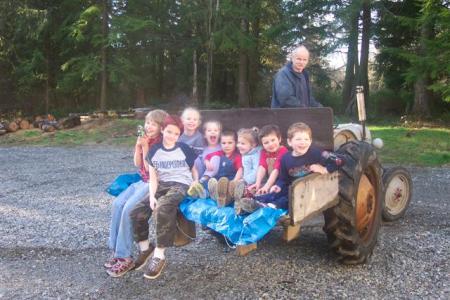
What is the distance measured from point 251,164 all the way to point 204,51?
2156 centimetres

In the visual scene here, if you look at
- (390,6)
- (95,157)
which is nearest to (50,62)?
(95,157)

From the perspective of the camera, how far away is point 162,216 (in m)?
3.49

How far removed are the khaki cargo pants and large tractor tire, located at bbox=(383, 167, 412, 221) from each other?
2646 mm

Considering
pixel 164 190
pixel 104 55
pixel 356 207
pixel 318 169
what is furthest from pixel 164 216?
pixel 104 55

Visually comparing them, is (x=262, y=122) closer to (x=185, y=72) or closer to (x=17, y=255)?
(x=17, y=255)

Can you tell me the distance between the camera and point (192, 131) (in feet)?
13.9

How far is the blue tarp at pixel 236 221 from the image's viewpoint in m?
3.19

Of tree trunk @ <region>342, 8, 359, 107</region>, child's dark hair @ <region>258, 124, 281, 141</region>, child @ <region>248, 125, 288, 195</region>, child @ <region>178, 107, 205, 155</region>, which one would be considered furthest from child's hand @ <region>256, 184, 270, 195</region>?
tree trunk @ <region>342, 8, 359, 107</region>

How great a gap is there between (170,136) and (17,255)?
207cm

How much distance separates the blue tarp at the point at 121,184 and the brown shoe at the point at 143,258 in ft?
2.36

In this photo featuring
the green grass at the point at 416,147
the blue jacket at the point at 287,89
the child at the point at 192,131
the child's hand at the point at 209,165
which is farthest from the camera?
the green grass at the point at 416,147

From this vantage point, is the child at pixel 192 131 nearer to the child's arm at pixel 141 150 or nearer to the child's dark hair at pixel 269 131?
the child's arm at pixel 141 150

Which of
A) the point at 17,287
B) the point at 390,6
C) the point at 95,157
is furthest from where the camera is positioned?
the point at 390,6

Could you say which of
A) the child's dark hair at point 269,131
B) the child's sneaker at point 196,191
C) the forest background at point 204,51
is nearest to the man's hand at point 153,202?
the child's sneaker at point 196,191
